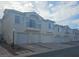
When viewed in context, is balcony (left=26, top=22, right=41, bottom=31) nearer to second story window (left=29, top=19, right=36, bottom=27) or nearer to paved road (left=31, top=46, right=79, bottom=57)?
second story window (left=29, top=19, right=36, bottom=27)

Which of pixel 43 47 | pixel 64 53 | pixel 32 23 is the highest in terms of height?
pixel 32 23

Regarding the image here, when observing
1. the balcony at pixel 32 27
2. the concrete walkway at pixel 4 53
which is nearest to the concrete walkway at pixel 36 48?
the concrete walkway at pixel 4 53

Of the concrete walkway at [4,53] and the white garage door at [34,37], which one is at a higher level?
the white garage door at [34,37]

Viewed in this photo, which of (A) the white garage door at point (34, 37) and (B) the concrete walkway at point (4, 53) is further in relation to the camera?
(A) the white garage door at point (34, 37)

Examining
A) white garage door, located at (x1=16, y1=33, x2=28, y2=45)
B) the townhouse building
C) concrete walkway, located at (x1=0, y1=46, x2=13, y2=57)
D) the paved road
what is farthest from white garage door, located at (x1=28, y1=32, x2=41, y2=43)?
concrete walkway, located at (x1=0, y1=46, x2=13, y2=57)

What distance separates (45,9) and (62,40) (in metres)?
0.65

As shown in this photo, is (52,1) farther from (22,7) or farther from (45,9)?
(22,7)

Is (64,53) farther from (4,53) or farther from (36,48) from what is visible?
(4,53)

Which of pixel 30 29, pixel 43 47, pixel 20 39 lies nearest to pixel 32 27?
pixel 30 29

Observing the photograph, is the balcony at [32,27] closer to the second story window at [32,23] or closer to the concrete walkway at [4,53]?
the second story window at [32,23]

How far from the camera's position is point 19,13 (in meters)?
3.19

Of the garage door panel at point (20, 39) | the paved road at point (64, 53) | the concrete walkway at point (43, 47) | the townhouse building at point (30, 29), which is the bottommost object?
the paved road at point (64, 53)

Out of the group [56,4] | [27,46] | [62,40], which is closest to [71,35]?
[62,40]

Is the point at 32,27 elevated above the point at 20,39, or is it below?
above
